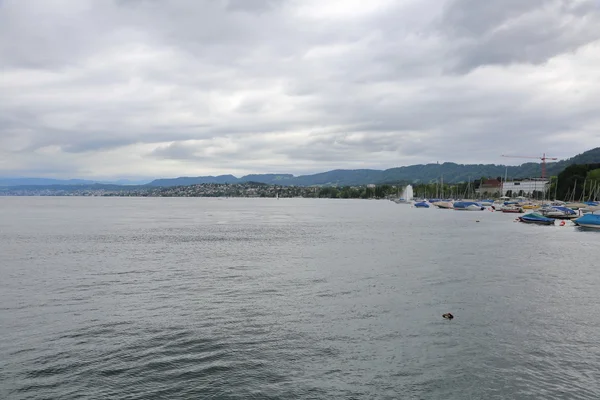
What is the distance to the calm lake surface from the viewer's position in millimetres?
18578

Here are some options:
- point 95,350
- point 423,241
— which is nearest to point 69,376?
point 95,350

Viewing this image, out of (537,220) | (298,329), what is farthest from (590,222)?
(298,329)

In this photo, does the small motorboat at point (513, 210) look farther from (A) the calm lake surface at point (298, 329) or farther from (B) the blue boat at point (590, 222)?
(A) the calm lake surface at point (298, 329)

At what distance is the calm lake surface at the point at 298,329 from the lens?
18.6m

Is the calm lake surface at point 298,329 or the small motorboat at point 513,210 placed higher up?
the small motorboat at point 513,210

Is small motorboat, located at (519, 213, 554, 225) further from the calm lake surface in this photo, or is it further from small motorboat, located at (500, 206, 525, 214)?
the calm lake surface

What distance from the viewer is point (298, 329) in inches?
1000

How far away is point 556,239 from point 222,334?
6944 centimetres

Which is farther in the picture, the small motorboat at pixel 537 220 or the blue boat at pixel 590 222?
the small motorboat at pixel 537 220

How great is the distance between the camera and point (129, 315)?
1101 inches

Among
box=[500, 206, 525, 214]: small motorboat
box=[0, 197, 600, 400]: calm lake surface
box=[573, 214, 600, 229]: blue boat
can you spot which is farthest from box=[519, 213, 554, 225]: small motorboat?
box=[0, 197, 600, 400]: calm lake surface

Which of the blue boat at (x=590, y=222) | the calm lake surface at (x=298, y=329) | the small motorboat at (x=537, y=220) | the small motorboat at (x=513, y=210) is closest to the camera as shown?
the calm lake surface at (x=298, y=329)

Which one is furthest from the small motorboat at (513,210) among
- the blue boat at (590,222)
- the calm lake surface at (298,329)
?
the calm lake surface at (298,329)

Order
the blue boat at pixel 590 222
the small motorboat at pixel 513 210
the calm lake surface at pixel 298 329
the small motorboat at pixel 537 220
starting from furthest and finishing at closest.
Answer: the small motorboat at pixel 513 210, the small motorboat at pixel 537 220, the blue boat at pixel 590 222, the calm lake surface at pixel 298 329
